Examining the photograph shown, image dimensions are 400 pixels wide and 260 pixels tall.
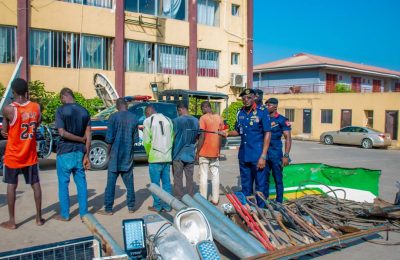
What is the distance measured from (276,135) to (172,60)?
16962 mm

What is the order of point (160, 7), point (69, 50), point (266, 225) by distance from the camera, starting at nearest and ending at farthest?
point (266, 225) → point (69, 50) → point (160, 7)

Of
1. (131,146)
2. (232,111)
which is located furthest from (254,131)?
(232,111)

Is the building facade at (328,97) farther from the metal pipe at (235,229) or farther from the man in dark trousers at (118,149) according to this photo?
the metal pipe at (235,229)

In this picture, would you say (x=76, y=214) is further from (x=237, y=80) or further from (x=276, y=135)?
(x=237, y=80)

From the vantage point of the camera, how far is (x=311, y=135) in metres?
33.9

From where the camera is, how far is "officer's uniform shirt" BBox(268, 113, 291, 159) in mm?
7328

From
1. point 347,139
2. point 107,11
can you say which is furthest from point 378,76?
point 107,11

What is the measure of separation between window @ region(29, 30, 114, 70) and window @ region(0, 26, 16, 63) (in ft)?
2.46

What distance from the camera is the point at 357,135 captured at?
27.0 metres

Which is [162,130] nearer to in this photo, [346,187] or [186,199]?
[186,199]

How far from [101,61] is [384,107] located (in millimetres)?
19633

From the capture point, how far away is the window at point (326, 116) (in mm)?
32656

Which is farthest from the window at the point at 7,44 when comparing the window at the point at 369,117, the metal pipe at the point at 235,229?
the window at the point at 369,117

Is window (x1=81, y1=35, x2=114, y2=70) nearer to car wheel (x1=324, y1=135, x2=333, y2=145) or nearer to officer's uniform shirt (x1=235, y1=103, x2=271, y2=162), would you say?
officer's uniform shirt (x1=235, y1=103, x2=271, y2=162)
